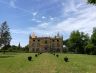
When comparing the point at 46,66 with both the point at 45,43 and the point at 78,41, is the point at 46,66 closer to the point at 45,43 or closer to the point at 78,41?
the point at 78,41

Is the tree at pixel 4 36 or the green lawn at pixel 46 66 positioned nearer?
the green lawn at pixel 46 66

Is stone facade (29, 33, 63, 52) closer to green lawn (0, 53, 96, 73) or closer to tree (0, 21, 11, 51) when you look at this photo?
tree (0, 21, 11, 51)

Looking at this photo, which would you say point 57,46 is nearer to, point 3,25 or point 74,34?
point 74,34

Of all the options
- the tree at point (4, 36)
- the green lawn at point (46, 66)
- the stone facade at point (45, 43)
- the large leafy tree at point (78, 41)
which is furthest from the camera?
the stone facade at point (45, 43)

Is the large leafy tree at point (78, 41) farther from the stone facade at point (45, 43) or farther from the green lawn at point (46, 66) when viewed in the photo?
the green lawn at point (46, 66)

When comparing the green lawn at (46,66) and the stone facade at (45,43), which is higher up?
the stone facade at (45,43)

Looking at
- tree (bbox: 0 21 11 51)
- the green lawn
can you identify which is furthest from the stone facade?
the green lawn

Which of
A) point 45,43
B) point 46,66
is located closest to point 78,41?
point 45,43

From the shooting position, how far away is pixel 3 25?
95.2 m

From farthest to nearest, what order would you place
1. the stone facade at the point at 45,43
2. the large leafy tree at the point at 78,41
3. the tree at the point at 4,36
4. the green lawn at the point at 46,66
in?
the stone facade at the point at 45,43
the large leafy tree at the point at 78,41
the tree at the point at 4,36
the green lawn at the point at 46,66

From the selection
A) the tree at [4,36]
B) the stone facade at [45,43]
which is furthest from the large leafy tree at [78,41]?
the tree at [4,36]

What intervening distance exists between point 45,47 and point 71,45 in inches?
928

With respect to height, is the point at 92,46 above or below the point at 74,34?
below

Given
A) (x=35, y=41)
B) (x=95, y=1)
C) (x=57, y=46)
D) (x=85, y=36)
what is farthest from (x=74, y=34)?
(x=95, y=1)
